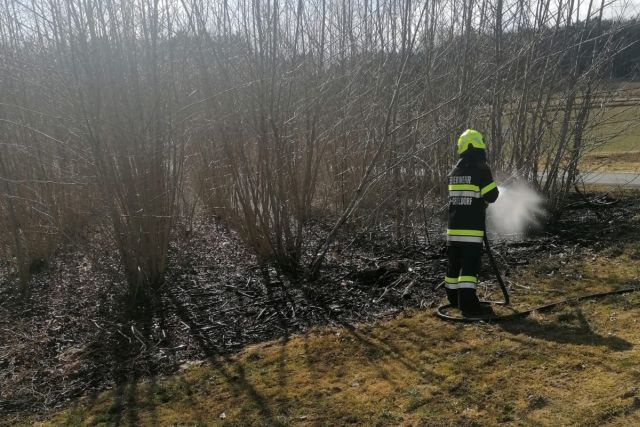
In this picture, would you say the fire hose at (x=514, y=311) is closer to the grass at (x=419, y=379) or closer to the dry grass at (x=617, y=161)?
the grass at (x=419, y=379)

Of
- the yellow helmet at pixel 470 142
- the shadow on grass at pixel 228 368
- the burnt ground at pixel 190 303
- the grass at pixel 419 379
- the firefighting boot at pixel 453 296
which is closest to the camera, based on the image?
the grass at pixel 419 379

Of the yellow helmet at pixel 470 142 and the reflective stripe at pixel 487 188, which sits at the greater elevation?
the yellow helmet at pixel 470 142

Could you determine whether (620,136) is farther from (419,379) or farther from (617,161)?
(419,379)

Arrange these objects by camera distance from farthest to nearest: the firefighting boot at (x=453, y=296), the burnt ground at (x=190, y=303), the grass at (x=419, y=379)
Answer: the firefighting boot at (x=453, y=296) < the burnt ground at (x=190, y=303) < the grass at (x=419, y=379)

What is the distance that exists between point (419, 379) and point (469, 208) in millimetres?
1687

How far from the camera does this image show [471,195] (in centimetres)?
478

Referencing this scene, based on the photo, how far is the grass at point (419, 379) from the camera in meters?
3.27

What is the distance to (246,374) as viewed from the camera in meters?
4.27

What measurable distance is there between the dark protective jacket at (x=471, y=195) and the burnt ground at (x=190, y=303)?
0.94 meters

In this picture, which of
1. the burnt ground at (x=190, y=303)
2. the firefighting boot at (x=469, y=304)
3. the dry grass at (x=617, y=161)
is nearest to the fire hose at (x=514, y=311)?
the firefighting boot at (x=469, y=304)

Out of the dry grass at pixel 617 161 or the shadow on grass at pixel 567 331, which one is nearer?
the shadow on grass at pixel 567 331

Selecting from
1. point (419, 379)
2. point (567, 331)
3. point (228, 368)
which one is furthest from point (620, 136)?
point (228, 368)

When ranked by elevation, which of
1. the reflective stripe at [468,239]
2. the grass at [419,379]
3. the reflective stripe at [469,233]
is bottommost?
the grass at [419,379]

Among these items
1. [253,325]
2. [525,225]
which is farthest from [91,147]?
[525,225]
